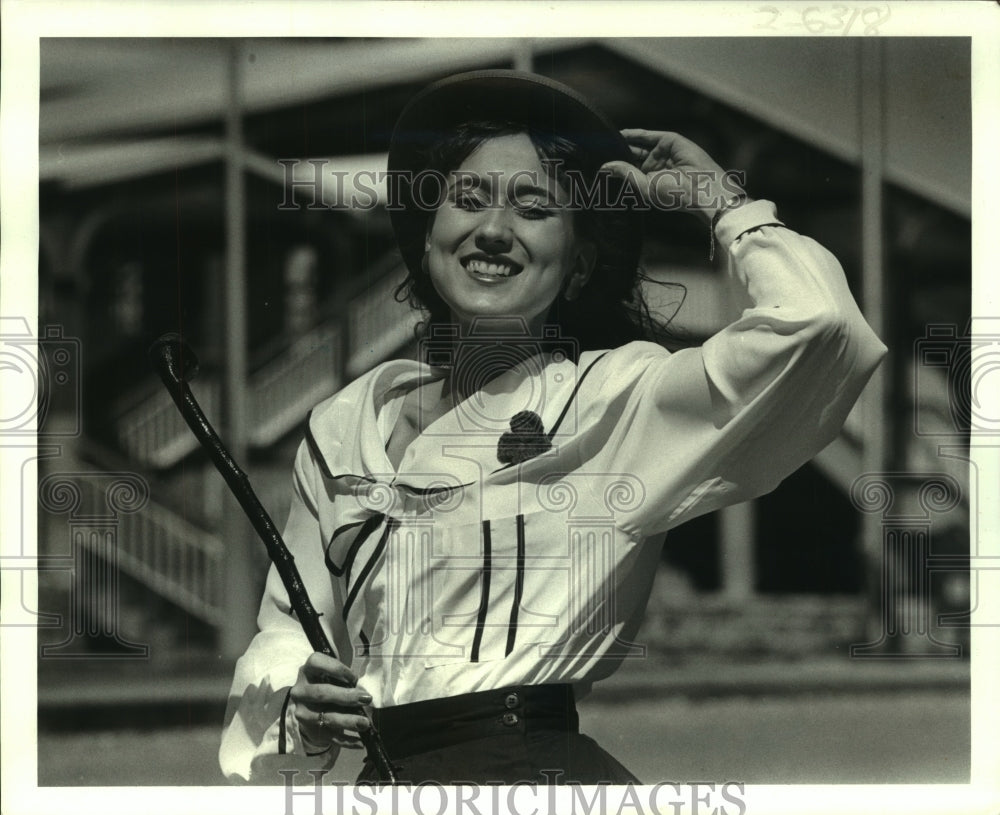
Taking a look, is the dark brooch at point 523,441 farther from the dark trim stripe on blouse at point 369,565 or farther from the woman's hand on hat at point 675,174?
the woman's hand on hat at point 675,174

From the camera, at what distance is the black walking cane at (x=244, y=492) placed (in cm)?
363

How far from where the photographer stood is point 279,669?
368 centimetres

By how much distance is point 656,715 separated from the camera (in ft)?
12.6

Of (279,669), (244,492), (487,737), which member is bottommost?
(487,737)

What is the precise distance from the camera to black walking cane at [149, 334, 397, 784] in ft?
11.9

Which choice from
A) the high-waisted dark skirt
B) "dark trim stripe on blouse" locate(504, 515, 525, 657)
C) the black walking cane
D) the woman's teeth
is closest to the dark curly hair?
the woman's teeth

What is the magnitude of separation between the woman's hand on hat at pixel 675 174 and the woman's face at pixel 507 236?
0.20 meters

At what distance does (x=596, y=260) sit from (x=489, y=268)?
0.27 meters

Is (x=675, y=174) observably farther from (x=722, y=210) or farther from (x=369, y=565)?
(x=369, y=565)

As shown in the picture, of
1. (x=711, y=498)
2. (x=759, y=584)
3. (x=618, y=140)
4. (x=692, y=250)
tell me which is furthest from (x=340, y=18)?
(x=759, y=584)

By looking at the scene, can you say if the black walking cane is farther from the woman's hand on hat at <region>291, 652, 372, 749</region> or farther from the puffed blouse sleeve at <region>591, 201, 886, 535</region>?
the puffed blouse sleeve at <region>591, 201, 886, 535</region>

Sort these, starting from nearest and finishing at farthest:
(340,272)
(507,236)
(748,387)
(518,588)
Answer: (748,387) < (518,588) < (507,236) < (340,272)

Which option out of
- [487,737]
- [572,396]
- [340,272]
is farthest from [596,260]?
[487,737]

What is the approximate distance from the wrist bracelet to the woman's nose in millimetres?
494
